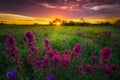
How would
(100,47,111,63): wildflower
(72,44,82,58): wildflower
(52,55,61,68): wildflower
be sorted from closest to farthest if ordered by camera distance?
(52,55,61,68): wildflower < (100,47,111,63): wildflower < (72,44,82,58): wildflower

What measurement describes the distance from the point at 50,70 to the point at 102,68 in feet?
2.53

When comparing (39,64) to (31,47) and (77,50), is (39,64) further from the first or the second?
(77,50)

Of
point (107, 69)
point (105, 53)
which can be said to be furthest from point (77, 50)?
point (107, 69)

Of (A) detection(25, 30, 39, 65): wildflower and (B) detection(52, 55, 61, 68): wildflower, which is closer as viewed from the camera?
(B) detection(52, 55, 61, 68): wildflower

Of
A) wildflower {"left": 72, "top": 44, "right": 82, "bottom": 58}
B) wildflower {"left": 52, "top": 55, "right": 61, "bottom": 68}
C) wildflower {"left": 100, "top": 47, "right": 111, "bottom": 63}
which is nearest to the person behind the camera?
wildflower {"left": 52, "top": 55, "right": 61, "bottom": 68}

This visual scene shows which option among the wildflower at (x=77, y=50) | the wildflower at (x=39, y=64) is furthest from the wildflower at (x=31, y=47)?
the wildflower at (x=77, y=50)

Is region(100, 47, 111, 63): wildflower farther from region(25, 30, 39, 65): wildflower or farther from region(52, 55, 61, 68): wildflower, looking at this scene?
region(25, 30, 39, 65): wildflower

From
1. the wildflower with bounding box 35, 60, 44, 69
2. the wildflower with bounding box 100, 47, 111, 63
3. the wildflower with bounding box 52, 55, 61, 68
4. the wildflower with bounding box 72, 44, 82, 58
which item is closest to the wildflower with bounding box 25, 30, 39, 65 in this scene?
the wildflower with bounding box 35, 60, 44, 69

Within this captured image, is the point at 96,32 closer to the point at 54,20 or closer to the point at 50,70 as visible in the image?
the point at 54,20

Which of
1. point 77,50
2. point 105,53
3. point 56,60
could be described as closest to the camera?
point 56,60

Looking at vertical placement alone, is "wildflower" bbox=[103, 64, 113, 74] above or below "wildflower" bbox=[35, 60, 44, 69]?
below

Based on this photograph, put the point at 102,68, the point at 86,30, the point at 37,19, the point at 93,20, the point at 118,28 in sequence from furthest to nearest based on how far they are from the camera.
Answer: the point at 86,30 → the point at 118,28 → the point at 93,20 → the point at 37,19 → the point at 102,68

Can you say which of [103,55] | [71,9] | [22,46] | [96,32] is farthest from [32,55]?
[96,32]

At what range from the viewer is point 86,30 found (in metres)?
9.04
